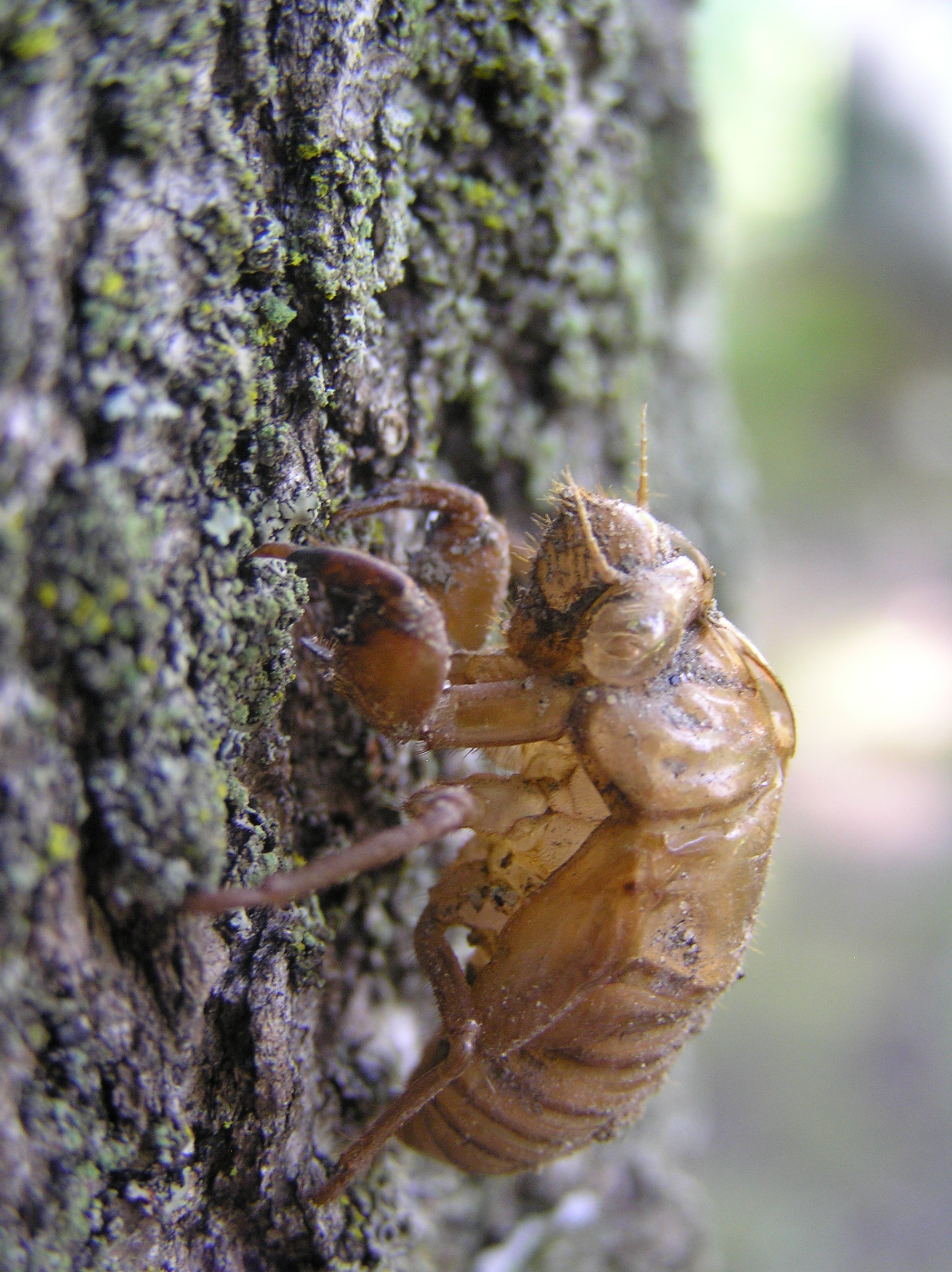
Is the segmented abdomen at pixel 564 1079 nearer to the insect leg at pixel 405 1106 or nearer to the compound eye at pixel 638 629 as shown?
the insect leg at pixel 405 1106

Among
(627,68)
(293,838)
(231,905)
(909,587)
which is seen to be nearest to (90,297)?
(231,905)

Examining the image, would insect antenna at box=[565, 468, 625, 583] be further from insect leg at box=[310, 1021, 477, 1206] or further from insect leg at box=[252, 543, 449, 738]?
insect leg at box=[310, 1021, 477, 1206]

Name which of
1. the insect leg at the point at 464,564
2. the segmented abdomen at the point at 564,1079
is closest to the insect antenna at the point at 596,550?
the insect leg at the point at 464,564

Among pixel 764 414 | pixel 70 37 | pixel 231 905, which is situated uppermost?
pixel 70 37

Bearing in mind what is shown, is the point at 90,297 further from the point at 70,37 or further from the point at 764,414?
the point at 764,414

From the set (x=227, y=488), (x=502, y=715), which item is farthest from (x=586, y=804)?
(x=227, y=488)

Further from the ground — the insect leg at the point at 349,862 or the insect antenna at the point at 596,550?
the insect antenna at the point at 596,550
